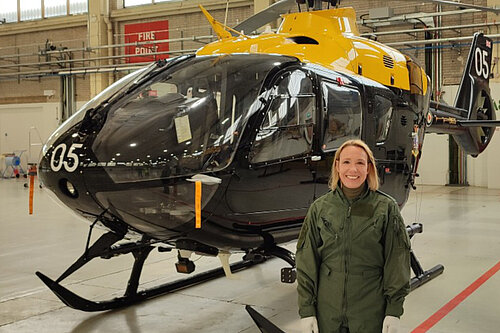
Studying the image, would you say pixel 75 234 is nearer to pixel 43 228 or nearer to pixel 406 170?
pixel 43 228

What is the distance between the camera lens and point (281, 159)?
425cm

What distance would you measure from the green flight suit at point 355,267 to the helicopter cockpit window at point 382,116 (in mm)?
2818

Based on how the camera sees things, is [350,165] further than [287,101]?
No

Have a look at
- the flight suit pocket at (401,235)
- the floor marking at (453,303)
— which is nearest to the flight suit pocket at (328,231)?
the flight suit pocket at (401,235)

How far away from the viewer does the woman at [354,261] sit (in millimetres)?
2502

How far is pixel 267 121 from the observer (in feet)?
13.6

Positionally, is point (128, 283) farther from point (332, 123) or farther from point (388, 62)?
point (388, 62)

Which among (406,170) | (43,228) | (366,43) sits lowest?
(43,228)

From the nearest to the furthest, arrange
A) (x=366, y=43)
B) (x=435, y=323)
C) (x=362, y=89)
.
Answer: (x=435, y=323) → (x=362, y=89) → (x=366, y=43)

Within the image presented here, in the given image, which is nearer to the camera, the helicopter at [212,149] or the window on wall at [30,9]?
the helicopter at [212,149]

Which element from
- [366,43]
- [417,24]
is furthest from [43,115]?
[366,43]

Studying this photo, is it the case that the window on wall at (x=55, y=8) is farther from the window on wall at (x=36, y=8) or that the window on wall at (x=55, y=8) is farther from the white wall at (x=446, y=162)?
the white wall at (x=446, y=162)

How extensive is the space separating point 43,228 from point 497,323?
7.13m

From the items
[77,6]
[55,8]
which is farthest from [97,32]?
[55,8]
